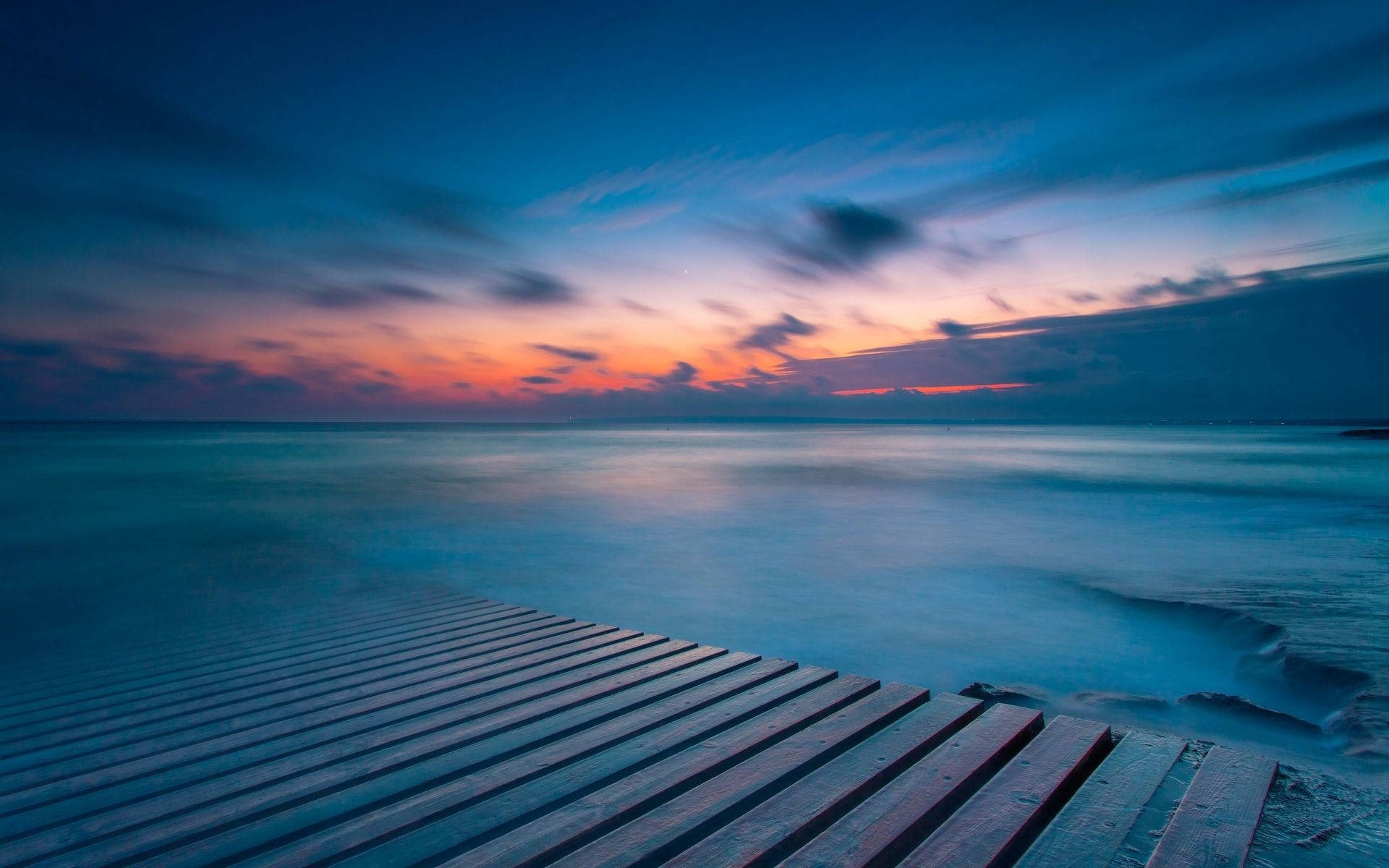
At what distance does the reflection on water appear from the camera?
6723mm

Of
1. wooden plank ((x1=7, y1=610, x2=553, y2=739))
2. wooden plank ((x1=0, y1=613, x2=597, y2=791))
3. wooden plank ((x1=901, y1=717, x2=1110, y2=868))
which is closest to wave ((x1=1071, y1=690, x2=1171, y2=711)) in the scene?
wooden plank ((x1=901, y1=717, x2=1110, y2=868))

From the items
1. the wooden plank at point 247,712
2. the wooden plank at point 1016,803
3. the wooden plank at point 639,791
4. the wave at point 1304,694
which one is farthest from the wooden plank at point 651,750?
the wave at point 1304,694

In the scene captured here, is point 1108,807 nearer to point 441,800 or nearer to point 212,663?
point 441,800

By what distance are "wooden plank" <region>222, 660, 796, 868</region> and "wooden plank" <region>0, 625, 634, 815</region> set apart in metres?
1.02

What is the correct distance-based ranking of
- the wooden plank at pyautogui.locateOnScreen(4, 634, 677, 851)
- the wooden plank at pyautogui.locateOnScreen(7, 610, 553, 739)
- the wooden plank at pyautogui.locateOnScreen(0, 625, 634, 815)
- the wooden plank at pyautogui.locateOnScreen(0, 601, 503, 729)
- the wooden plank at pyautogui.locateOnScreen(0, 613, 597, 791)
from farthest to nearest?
1. the wooden plank at pyautogui.locateOnScreen(0, 601, 503, 729)
2. the wooden plank at pyautogui.locateOnScreen(7, 610, 553, 739)
3. the wooden plank at pyautogui.locateOnScreen(0, 613, 597, 791)
4. the wooden plank at pyautogui.locateOnScreen(0, 625, 634, 815)
5. the wooden plank at pyautogui.locateOnScreen(4, 634, 677, 851)

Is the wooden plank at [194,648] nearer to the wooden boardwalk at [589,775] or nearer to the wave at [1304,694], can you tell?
the wooden boardwalk at [589,775]

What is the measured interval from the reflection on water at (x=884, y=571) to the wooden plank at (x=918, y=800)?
3.23 meters

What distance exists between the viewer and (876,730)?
3426 mm

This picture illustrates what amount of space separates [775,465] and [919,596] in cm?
3000

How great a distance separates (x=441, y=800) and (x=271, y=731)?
1547 millimetres

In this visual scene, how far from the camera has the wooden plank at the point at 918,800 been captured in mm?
2379

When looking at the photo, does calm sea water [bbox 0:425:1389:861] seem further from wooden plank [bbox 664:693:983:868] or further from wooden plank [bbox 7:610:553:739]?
wooden plank [bbox 664:693:983:868]

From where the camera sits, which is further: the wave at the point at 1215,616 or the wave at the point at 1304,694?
the wave at the point at 1215,616

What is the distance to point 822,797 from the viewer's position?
2.74m
